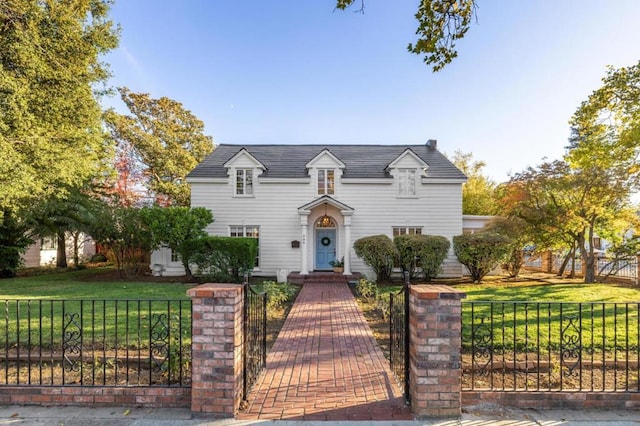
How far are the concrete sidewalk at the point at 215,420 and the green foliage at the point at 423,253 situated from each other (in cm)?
974

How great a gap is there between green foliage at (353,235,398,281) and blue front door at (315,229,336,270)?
240 cm

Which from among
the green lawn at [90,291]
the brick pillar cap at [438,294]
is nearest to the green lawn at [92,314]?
the green lawn at [90,291]

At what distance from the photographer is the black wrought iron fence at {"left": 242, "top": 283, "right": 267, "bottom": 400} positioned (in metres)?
3.76

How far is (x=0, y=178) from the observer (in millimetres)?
8930

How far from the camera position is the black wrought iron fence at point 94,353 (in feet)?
12.3

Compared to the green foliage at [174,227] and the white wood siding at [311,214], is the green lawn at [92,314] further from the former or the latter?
the white wood siding at [311,214]

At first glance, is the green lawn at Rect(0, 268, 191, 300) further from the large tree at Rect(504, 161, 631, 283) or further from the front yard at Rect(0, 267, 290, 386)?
the large tree at Rect(504, 161, 631, 283)

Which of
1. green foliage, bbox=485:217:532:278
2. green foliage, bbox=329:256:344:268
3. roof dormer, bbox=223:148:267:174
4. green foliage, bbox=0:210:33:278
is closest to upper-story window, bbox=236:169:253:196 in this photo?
roof dormer, bbox=223:148:267:174

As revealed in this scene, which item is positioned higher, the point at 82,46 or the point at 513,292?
the point at 82,46

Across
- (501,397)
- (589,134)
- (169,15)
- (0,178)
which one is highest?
(169,15)

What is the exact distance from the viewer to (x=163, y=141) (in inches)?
997

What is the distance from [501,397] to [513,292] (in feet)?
27.9

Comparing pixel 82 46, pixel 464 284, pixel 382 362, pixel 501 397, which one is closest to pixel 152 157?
pixel 82 46

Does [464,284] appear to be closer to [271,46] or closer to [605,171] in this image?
[605,171]
